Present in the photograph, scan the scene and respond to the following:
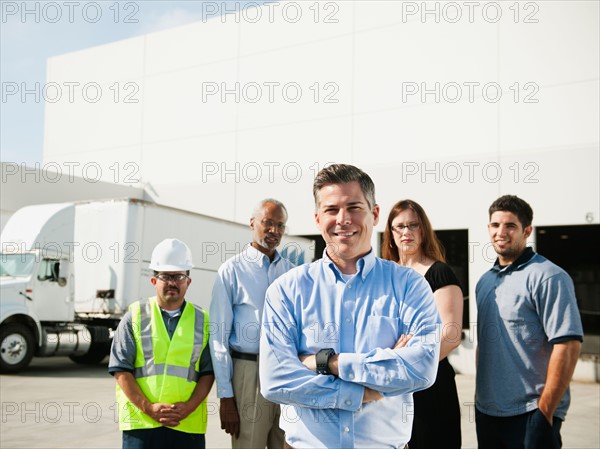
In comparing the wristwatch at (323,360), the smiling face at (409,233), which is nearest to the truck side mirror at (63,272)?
the smiling face at (409,233)

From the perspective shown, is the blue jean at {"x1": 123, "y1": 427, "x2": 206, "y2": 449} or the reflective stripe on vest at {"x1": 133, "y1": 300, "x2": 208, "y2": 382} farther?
the reflective stripe on vest at {"x1": 133, "y1": 300, "x2": 208, "y2": 382}

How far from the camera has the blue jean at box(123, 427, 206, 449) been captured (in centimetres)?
345

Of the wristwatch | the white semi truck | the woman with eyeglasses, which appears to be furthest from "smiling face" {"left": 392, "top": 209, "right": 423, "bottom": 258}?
the white semi truck

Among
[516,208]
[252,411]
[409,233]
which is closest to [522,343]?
[516,208]

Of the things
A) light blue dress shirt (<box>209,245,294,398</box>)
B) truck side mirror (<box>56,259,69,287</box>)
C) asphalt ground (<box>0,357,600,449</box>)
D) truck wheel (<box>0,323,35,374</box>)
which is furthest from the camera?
truck side mirror (<box>56,259,69,287</box>)

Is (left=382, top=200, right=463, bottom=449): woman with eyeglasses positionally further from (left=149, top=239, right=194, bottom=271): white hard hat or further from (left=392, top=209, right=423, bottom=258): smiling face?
(left=149, top=239, right=194, bottom=271): white hard hat

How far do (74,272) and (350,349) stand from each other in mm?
12182

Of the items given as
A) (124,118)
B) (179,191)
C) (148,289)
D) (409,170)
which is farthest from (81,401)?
(124,118)

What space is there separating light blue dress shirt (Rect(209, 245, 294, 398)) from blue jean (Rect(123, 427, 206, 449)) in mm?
385

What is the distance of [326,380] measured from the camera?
2164 mm

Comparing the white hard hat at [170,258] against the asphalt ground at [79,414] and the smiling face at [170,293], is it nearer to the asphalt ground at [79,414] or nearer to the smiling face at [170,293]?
the smiling face at [170,293]

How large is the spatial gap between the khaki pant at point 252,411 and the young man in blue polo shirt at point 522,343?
1.26 metres

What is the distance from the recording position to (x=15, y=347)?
11.9 m

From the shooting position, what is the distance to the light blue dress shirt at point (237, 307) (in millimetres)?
3811
